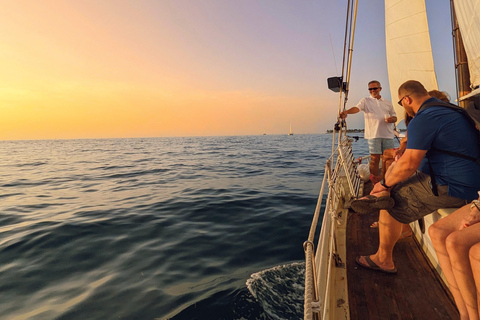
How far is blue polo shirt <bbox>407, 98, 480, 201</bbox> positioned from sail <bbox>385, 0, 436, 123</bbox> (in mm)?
4941

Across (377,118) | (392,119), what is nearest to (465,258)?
(392,119)

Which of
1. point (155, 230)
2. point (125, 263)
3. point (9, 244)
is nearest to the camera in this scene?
point (125, 263)

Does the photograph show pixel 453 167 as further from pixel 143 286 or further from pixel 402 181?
pixel 143 286

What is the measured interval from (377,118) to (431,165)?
11.4 ft

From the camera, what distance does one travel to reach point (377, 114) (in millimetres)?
5273

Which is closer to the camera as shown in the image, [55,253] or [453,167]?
[453,167]

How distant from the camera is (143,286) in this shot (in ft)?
11.4

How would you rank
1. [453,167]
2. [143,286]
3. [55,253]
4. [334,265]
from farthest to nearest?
1. [55,253]
2. [143,286]
3. [334,265]
4. [453,167]

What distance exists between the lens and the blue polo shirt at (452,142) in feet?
6.38

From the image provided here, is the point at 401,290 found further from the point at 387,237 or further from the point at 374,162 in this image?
the point at 374,162

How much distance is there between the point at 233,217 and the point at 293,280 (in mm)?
2777

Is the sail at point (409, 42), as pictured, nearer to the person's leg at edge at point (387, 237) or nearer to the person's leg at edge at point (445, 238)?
the person's leg at edge at point (387, 237)

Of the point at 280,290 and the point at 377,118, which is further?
Result: the point at 377,118

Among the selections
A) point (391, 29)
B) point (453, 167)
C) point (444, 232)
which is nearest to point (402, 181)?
point (453, 167)
